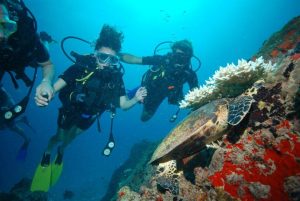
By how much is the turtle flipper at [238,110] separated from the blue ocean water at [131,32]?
4906 cm

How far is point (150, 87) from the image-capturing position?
848 cm

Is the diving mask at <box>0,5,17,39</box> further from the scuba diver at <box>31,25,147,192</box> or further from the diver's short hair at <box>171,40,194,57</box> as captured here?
the diver's short hair at <box>171,40,194,57</box>

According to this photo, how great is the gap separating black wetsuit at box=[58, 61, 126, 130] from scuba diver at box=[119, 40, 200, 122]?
1930 mm

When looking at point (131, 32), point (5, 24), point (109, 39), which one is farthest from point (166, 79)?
point (131, 32)

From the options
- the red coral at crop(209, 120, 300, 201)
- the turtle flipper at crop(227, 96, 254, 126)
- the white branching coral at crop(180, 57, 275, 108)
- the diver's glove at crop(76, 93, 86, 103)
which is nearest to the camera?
the red coral at crop(209, 120, 300, 201)

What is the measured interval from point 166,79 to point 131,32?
74.3 meters

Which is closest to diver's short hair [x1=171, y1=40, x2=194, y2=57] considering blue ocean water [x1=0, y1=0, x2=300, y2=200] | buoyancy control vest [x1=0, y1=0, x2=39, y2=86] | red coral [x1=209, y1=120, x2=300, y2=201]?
buoyancy control vest [x1=0, y1=0, x2=39, y2=86]

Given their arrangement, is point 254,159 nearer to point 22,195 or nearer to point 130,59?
point 130,59

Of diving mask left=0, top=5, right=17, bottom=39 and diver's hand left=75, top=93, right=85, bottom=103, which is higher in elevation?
diving mask left=0, top=5, right=17, bottom=39

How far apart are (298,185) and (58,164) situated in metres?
6.91

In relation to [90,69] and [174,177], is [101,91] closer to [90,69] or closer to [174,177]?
[90,69]

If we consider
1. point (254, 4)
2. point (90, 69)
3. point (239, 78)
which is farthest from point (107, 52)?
point (254, 4)

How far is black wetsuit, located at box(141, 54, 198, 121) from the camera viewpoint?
7.94 meters

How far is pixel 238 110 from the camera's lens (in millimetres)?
2609
